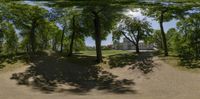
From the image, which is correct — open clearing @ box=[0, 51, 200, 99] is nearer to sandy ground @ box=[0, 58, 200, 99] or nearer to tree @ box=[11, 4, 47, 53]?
sandy ground @ box=[0, 58, 200, 99]

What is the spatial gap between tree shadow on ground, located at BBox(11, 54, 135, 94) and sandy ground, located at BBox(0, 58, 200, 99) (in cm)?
90

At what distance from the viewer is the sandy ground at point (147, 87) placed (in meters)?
19.6

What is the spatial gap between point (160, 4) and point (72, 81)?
14889mm

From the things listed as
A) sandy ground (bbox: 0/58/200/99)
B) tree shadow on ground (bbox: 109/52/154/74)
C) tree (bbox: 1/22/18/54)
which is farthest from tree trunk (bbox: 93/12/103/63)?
tree (bbox: 1/22/18/54)

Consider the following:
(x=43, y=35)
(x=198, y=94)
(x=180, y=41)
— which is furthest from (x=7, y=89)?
(x=180, y=41)

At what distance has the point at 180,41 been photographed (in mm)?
61531

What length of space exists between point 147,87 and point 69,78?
7864 millimetres

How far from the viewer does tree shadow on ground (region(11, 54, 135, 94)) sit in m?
23.7

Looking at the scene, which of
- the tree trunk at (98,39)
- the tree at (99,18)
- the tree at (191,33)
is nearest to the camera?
the tree at (99,18)

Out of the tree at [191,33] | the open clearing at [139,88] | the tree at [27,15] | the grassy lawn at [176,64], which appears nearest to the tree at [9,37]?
the tree at [27,15]

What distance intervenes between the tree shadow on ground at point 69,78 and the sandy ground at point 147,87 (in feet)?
2.94

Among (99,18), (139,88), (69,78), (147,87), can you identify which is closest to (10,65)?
(69,78)

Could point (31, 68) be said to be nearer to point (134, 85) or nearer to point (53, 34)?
point (134, 85)

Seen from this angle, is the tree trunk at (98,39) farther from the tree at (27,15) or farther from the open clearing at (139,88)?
the tree at (27,15)
